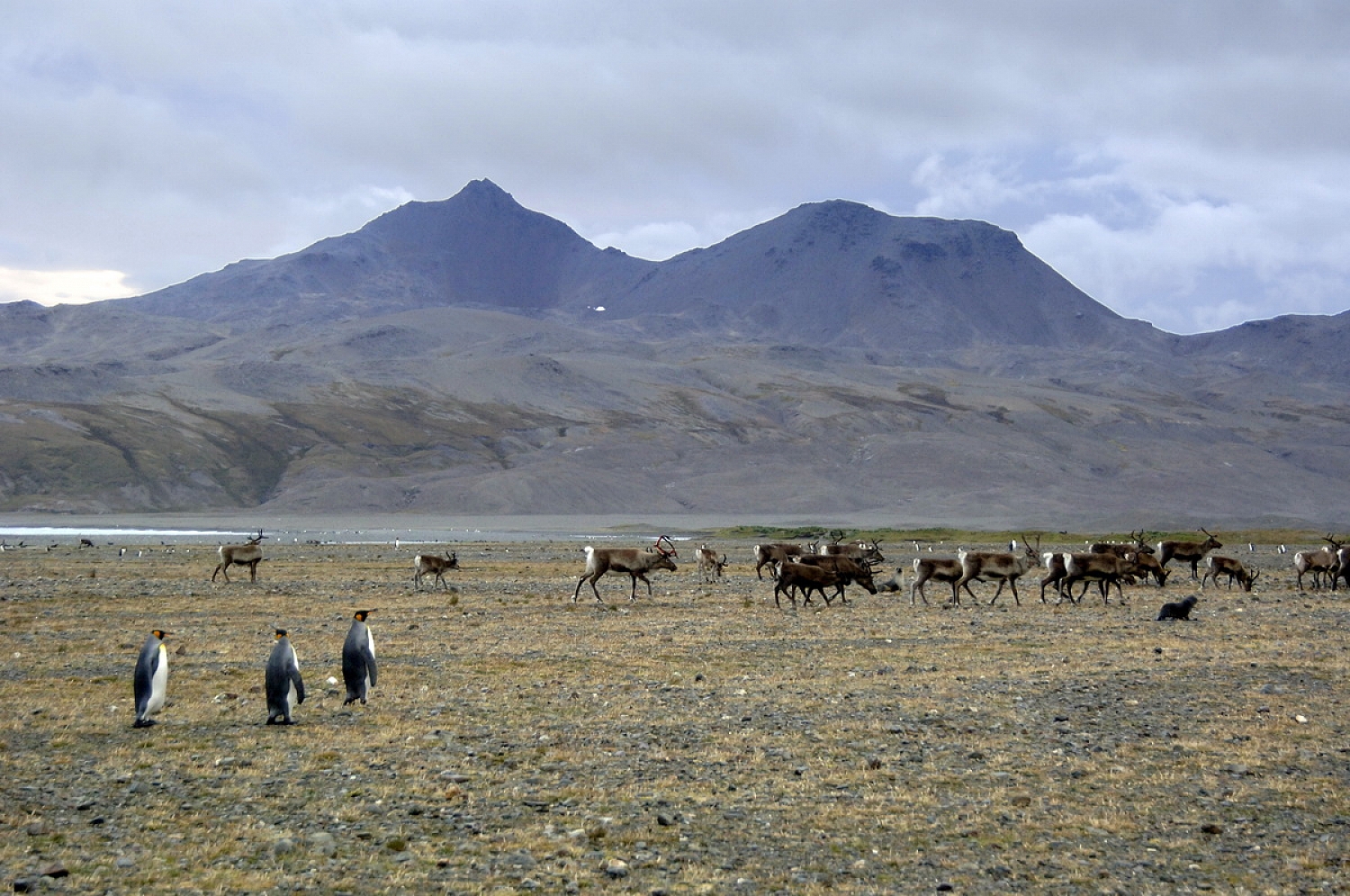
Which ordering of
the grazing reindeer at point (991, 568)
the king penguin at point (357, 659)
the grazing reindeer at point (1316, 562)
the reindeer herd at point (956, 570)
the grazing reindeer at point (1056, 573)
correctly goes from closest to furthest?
the king penguin at point (357, 659), the reindeer herd at point (956, 570), the grazing reindeer at point (1056, 573), the grazing reindeer at point (991, 568), the grazing reindeer at point (1316, 562)

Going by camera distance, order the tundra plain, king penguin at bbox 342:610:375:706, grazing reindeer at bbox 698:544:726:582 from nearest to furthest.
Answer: the tundra plain
king penguin at bbox 342:610:375:706
grazing reindeer at bbox 698:544:726:582

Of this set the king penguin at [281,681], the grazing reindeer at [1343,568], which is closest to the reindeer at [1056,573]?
the grazing reindeer at [1343,568]

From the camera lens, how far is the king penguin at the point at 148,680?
552 inches

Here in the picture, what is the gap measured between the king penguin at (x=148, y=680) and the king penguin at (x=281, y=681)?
1279mm

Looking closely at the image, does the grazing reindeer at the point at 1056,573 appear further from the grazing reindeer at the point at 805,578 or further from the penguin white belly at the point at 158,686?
the penguin white belly at the point at 158,686

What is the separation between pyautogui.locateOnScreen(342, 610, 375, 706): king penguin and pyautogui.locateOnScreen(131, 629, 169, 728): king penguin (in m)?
2.18

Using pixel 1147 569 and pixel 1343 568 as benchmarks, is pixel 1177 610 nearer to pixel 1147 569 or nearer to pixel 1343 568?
pixel 1147 569

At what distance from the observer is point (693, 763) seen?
40.4ft

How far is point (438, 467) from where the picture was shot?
573 feet

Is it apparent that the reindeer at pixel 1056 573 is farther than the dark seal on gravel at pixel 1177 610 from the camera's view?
Yes

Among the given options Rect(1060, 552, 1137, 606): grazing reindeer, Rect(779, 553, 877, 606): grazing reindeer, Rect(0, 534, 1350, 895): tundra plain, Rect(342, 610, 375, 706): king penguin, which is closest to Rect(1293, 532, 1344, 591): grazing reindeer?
Rect(1060, 552, 1137, 606): grazing reindeer

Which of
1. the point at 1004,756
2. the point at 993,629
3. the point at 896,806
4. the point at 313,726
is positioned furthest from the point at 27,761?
the point at 993,629

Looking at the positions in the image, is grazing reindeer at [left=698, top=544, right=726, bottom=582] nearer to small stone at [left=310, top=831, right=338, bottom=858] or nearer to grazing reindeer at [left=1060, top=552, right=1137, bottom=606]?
grazing reindeer at [left=1060, top=552, right=1137, bottom=606]

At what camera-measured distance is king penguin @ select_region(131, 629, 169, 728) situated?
552 inches
